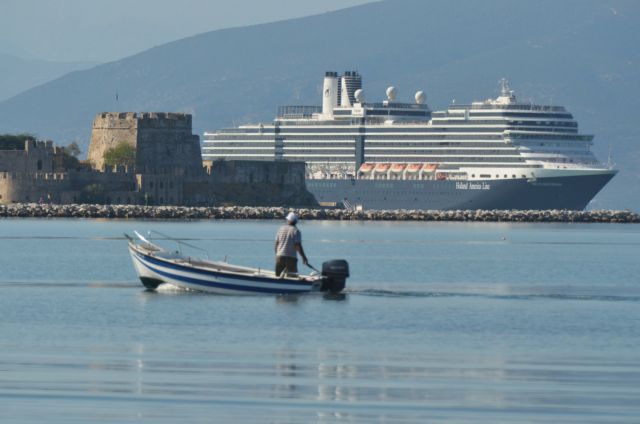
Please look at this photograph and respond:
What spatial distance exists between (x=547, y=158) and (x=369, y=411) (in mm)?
81362

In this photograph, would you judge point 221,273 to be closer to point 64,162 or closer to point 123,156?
point 123,156

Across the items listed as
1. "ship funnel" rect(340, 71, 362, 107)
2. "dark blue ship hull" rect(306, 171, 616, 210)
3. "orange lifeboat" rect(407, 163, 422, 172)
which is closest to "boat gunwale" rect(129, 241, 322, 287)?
"dark blue ship hull" rect(306, 171, 616, 210)

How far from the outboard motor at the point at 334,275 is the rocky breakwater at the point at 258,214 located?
50718 mm

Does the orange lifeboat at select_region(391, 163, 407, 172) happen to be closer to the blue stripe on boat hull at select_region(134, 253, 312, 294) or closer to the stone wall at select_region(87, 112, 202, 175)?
the stone wall at select_region(87, 112, 202, 175)

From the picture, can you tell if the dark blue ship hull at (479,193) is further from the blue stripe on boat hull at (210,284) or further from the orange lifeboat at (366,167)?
the blue stripe on boat hull at (210,284)

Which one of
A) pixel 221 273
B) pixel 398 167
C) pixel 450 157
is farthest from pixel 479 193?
pixel 221 273

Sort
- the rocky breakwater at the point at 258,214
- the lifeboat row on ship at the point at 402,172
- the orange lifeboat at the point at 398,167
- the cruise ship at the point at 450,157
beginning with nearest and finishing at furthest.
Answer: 1. the rocky breakwater at the point at 258,214
2. the cruise ship at the point at 450,157
3. the lifeboat row on ship at the point at 402,172
4. the orange lifeboat at the point at 398,167

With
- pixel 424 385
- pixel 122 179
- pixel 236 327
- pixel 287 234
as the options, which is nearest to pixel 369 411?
pixel 424 385

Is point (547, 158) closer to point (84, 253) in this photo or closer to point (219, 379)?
point (84, 253)

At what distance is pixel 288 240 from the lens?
2814 centimetres

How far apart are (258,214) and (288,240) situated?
57.0m

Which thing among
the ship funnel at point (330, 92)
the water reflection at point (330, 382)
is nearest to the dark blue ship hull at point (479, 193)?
the ship funnel at point (330, 92)

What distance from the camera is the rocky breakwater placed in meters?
81.2

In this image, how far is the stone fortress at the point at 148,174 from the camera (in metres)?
88.6
